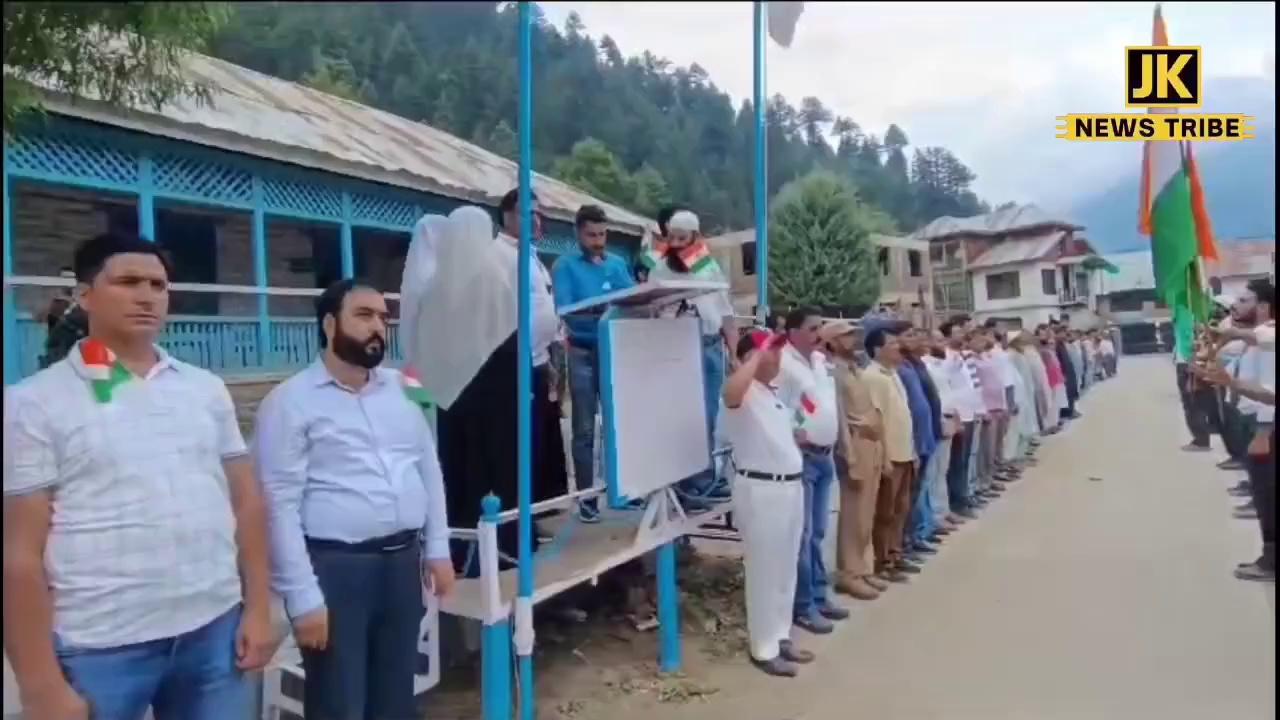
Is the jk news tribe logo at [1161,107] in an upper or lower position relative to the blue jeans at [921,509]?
upper

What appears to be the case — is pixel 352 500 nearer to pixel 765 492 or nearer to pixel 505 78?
pixel 505 78

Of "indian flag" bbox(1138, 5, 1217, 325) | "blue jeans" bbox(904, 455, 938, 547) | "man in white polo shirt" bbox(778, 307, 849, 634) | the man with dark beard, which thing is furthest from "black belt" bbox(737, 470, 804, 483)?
"indian flag" bbox(1138, 5, 1217, 325)

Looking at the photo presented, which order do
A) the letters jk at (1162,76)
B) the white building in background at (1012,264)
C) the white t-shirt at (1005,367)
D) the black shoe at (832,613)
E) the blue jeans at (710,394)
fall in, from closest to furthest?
the letters jk at (1162,76), the blue jeans at (710,394), the black shoe at (832,613), the white t-shirt at (1005,367), the white building in background at (1012,264)

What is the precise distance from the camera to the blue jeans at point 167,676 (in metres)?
2.38

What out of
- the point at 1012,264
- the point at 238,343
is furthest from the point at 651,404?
the point at 1012,264

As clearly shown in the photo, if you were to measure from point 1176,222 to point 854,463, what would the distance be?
2.79 metres

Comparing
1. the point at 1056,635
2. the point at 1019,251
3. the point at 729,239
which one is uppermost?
the point at 1019,251

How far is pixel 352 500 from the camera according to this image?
9.92ft

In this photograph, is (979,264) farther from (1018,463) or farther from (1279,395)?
(1279,395)

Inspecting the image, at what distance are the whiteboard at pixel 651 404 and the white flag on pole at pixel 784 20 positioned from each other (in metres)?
1.55

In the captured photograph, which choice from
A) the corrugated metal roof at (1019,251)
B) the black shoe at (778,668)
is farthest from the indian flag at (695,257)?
the corrugated metal roof at (1019,251)

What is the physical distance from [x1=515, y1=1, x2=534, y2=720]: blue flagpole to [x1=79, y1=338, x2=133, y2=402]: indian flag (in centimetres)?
152

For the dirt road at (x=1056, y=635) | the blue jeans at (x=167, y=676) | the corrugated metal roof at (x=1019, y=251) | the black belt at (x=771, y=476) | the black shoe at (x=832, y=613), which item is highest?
the corrugated metal roof at (x=1019, y=251)

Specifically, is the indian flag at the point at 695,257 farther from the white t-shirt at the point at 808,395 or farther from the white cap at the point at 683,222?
the white t-shirt at the point at 808,395
